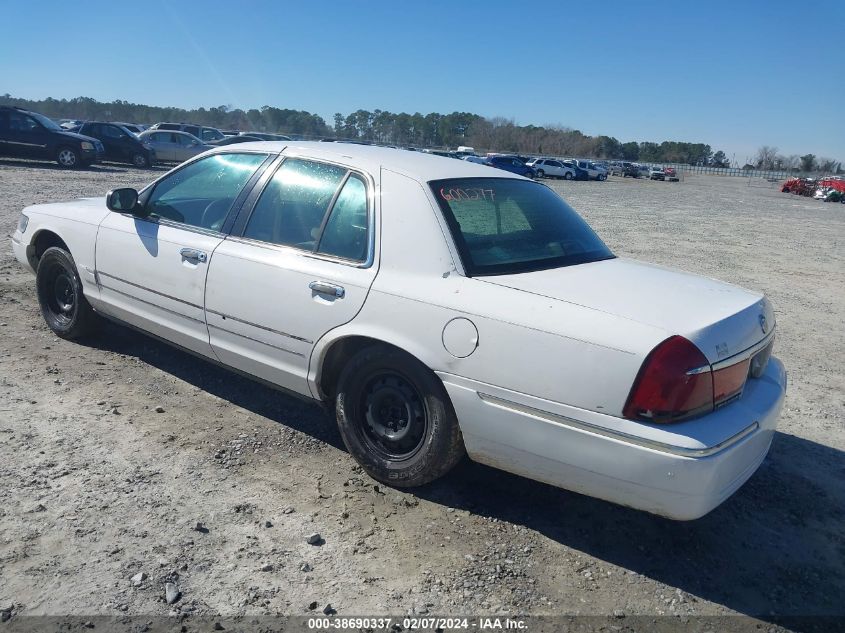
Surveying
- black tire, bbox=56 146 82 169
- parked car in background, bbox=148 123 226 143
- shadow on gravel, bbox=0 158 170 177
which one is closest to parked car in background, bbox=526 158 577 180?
parked car in background, bbox=148 123 226 143

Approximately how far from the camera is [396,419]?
3369 mm

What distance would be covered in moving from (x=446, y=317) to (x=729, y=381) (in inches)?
47.6

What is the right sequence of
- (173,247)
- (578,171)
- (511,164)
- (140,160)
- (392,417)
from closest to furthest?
(392,417) → (173,247) → (140,160) → (511,164) → (578,171)

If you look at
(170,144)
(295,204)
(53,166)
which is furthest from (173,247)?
(170,144)

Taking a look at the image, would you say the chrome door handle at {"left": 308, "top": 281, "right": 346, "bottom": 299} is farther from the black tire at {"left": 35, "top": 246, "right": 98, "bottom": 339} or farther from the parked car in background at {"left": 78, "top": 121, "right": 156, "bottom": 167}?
the parked car in background at {"left": 78, "top": 121, "right": 156, "bottom": 167}

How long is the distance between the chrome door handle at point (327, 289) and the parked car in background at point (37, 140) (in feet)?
67.3

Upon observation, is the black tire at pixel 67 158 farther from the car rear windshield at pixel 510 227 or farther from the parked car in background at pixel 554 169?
the parked car in background at pixel 554 169

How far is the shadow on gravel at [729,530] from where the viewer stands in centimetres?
285

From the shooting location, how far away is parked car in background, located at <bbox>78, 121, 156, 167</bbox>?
24.0 metres

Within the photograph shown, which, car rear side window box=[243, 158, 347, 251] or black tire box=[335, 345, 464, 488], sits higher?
car rear side window box=[243, 158, 347, 251]

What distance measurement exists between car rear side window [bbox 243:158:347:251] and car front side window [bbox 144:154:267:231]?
0.84ft

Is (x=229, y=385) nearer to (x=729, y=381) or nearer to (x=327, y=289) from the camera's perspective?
(x=327, y=289)

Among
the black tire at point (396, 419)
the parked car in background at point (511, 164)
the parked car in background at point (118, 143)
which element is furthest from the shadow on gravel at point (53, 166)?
the parked car in background at point (511, 164)

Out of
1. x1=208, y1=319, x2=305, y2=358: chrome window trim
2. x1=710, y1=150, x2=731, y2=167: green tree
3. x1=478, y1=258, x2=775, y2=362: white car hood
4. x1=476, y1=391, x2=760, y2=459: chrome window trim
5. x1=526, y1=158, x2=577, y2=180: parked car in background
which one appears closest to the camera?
x1=476, y1=391, x2=760, y2=459: chrome window trim
